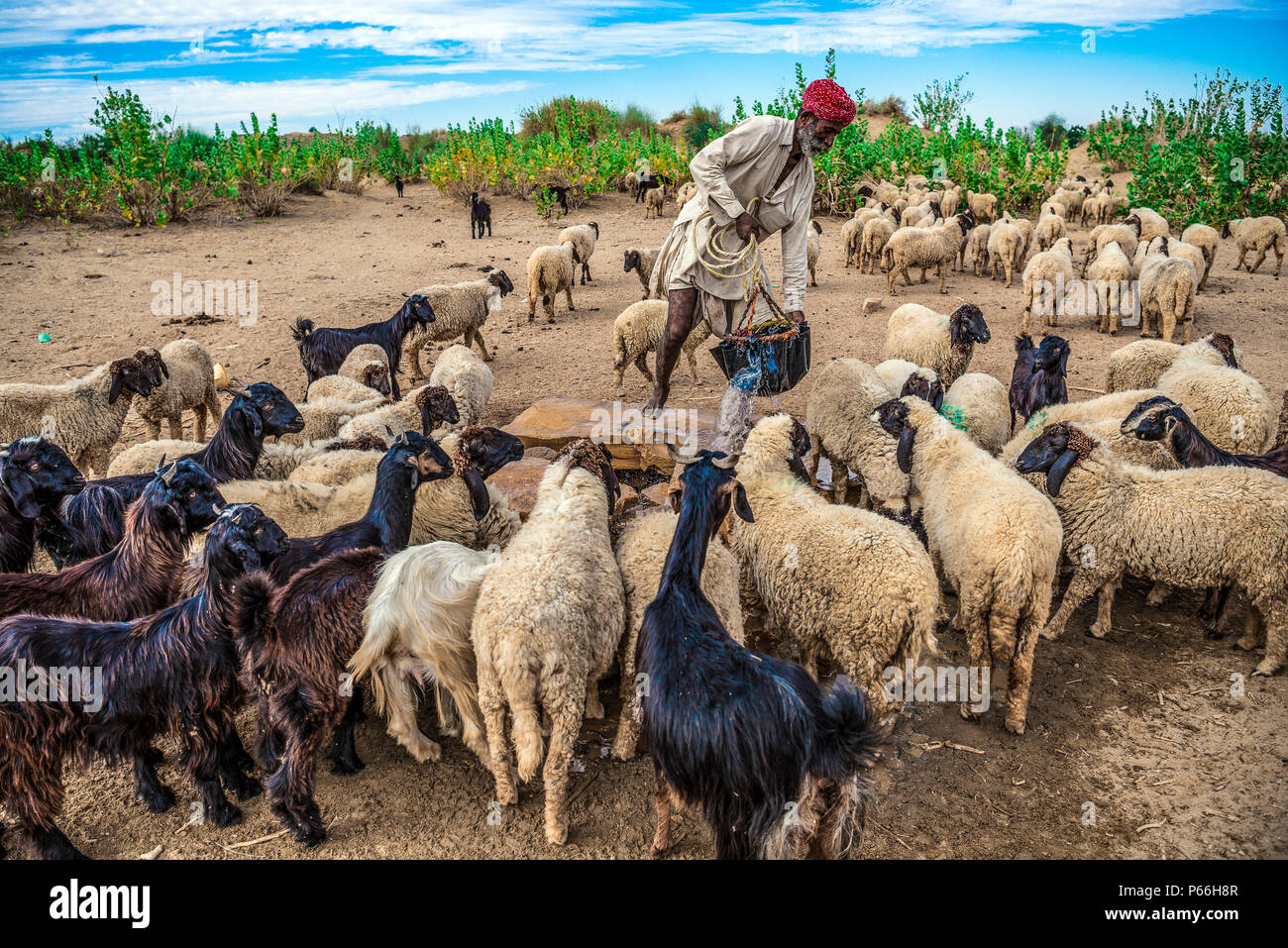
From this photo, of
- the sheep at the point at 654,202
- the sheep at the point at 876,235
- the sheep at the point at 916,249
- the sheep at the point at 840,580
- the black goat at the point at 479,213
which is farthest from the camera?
the sheep at the point at 654,202

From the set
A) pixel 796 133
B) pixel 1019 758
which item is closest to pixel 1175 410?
pixel 1019 758

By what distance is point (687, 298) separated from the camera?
588 cm

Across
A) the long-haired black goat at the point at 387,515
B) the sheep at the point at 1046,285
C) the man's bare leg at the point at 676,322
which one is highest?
the sheep at the point at 1046,285


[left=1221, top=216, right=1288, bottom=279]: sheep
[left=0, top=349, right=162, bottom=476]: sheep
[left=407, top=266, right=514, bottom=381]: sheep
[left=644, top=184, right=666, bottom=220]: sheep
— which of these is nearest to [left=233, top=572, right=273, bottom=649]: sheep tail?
[left=0, top=349, right=162, bottom=476]: sheep

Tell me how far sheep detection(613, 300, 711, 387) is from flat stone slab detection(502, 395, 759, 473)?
6.05 ft

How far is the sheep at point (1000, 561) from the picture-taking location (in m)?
3.74

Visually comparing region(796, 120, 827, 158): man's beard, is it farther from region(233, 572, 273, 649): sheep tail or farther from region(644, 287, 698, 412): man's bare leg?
region(233, 572, 273, 649): sheep tail

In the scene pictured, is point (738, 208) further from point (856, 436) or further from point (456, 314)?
point (456, 314)

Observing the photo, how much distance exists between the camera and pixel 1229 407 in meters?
5.49

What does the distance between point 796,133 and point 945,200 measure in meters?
14.3

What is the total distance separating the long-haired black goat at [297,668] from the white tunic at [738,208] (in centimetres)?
359

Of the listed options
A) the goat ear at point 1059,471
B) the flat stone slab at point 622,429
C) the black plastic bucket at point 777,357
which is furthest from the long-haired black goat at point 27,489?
the goat ear at point 1059,471

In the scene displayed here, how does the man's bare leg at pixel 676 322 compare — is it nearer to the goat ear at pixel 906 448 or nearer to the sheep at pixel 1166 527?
the goat ear at pixel 906 448

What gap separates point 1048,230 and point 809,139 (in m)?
11.2
